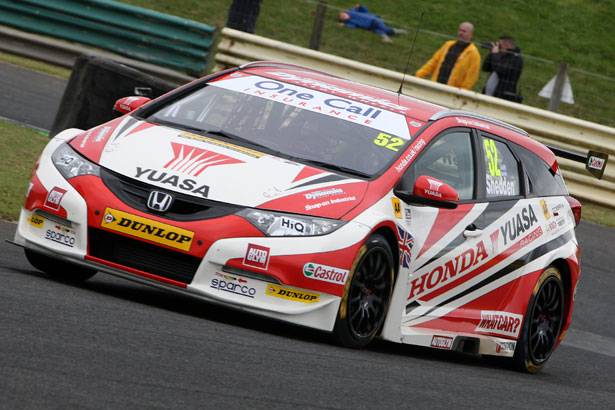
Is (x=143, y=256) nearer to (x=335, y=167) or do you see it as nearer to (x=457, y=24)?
(x=335, y=167)

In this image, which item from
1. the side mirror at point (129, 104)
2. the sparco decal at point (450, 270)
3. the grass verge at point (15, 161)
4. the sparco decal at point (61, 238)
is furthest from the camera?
the grass verge at point (15, 161)

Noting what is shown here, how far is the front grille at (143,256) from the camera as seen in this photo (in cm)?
613

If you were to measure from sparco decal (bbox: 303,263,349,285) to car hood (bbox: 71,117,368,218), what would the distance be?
305mm

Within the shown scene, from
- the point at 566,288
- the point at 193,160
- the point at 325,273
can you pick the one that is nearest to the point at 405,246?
the point at 325,273

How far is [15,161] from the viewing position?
36.2 ft

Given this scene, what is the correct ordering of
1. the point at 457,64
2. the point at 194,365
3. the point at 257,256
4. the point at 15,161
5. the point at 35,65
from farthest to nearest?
the point at 35,65
the point at 457,64
the point at 15,161
the point at 257,256
the point at 194,365

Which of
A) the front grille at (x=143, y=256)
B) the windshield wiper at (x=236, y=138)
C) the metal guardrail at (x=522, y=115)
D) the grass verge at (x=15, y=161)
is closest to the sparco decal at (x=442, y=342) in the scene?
the windshield wiper at (x=236, y=138)

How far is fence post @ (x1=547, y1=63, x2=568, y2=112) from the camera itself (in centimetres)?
1692

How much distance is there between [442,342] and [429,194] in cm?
115

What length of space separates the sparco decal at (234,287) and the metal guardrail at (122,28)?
12.4m

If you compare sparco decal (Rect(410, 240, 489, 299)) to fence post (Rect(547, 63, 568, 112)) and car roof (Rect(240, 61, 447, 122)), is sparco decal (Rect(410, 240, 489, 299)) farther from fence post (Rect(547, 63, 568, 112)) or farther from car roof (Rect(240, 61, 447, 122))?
fence post (Rect(547, 63, 568, 112))

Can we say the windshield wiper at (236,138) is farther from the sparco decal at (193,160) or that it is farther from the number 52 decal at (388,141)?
the number 52 decal at (388,141)

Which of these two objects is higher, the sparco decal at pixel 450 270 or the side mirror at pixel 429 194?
the side mirror at pixel 429 194

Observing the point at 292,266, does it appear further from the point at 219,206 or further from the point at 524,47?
the point at 524,47
